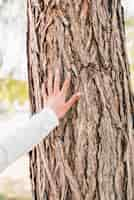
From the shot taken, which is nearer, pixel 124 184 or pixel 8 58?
pixel 124 184

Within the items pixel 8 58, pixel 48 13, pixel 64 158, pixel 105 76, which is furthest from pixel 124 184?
pixel 8 58

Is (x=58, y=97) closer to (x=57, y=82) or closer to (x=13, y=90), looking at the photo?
(x=57, y=82)

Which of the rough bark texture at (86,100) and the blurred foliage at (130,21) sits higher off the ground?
the blurred foliage at (130,21)

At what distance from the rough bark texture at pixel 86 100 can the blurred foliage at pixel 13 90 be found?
859mm

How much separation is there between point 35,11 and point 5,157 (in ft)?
1.46

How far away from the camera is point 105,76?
1.26 meters

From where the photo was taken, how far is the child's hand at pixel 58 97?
3.89 feet

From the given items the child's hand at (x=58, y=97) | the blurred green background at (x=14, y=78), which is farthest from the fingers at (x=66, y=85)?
the blurred green background at (x=14, y=78)

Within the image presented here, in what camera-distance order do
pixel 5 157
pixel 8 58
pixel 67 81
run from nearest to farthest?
pixel 5 157
pixel 67 81
pixel 8 58

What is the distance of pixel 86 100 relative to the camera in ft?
4.07

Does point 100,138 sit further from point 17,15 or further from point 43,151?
point 17,15

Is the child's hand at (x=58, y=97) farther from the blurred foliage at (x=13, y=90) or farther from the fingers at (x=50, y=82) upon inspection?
the blurred foliage at (x=13, y=90)

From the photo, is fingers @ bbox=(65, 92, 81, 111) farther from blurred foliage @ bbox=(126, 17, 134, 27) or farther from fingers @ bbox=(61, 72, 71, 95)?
blurred foliage @ bbox=(126, 17, 134, 27)

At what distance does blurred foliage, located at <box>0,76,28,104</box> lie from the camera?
2.15 meters
